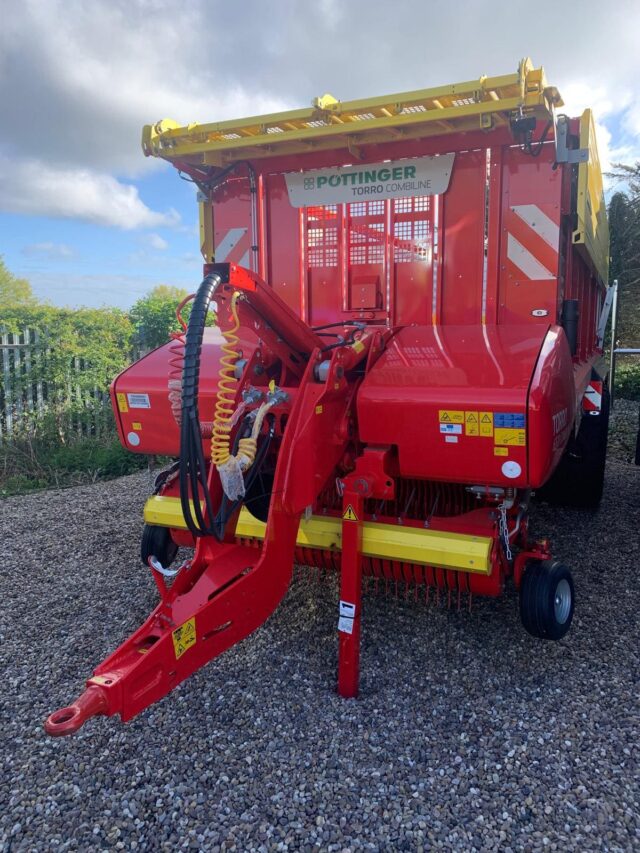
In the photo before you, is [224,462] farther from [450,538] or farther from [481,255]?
[481,255]

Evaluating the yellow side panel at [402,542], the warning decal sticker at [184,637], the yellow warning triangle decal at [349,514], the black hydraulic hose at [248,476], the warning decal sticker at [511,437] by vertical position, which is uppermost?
the warning decal sticker at [511,437]

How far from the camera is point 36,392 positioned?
7371 mm

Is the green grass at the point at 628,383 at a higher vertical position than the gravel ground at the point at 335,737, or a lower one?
higher

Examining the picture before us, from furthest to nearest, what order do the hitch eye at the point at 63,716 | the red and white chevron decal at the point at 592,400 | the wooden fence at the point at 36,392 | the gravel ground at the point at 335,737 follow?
the wooden fence at the point at 36,392
the red and white chevron decal at the point at 592,400
the gravel ground at the point at 335,737
the hitch eye at the point at 63,716

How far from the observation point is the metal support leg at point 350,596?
8.42ft

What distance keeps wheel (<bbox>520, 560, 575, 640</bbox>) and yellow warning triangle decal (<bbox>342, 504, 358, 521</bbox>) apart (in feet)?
2.75

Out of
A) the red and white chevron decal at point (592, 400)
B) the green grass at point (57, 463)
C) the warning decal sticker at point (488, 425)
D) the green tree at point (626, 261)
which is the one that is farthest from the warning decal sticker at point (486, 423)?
the green tree at point (626, 261)

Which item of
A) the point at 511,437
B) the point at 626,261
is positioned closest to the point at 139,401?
the point at 511,437

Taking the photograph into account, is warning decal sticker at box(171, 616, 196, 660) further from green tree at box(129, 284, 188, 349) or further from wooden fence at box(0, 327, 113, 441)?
green tree at box(129, 284, 188, 349)

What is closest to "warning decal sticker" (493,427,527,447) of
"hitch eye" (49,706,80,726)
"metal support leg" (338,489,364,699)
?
"metal support leg" (338,489,364,699)

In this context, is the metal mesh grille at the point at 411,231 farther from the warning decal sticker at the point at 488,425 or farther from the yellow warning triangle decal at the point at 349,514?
the yellow warning triangle decal at the point at 349,514

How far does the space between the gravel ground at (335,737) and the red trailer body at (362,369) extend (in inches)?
11.3

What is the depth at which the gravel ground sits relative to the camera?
77.2 inches

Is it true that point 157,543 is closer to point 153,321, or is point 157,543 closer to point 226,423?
point 226,423
